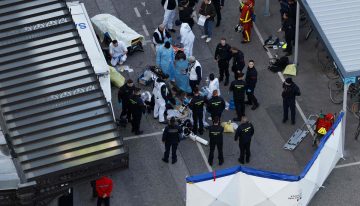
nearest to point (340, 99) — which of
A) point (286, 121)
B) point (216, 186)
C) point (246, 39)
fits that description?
point (286, 121)

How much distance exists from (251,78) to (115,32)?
515cm

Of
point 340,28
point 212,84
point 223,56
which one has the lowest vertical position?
point 212,84

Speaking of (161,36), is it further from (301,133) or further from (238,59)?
(301,133)

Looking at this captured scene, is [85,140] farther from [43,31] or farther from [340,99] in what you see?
[340,99]

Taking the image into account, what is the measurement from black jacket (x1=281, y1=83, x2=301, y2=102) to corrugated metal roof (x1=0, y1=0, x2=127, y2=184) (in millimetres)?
5273

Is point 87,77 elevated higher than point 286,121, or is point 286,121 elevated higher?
point 87,77

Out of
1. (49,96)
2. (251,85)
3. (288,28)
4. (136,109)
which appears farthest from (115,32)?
(49,96)

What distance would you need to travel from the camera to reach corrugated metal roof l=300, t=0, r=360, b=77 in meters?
23.5

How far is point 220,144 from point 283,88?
8.93 feet

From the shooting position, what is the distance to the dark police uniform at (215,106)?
81.9ft

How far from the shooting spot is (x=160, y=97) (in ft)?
84.4

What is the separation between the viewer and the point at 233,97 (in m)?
26.0

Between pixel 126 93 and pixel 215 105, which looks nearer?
pixel 215 105

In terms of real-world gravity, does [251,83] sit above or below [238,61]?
below
